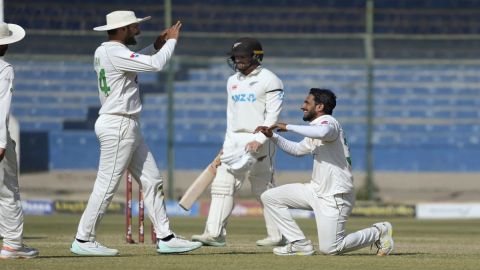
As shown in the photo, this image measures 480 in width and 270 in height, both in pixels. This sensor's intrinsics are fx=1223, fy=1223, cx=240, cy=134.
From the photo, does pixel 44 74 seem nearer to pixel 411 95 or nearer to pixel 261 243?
pixel 411 95

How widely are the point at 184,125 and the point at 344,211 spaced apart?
12.7 m

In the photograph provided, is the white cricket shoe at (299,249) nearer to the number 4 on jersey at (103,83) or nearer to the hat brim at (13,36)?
the number 4 on jersey at (103,83)

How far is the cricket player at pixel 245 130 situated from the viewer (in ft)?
38.0

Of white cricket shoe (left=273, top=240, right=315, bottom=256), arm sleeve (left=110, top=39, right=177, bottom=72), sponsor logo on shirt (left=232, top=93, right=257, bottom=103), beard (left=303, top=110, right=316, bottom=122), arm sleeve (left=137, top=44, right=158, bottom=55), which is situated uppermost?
arm sleeve (left=137, top=44, right=158, bottom=55)

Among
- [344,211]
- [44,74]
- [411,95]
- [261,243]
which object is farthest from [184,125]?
[344,211]

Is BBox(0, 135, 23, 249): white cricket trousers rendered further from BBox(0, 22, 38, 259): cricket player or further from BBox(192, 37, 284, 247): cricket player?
BBox(192, 37, 284, 247): cricket player

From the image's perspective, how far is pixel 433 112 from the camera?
2353 cm

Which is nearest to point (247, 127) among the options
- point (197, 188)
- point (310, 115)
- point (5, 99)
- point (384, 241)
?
point (197, 188)

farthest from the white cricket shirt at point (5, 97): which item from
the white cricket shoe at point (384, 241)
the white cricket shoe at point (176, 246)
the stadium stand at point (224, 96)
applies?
the stadium stand at point (224, 96)

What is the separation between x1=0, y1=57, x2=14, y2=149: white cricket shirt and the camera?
371 inches

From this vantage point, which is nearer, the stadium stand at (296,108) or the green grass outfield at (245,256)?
the green grass outfield at (245,256)

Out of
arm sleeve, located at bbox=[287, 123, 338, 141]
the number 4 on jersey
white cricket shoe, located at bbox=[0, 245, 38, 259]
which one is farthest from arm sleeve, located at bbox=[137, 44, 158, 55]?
white cricket shoe, located at bbox=[0, 245, 38, 259]

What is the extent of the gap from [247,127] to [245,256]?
1750 millimetres

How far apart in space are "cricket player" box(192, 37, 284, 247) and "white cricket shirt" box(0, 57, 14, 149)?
99.3 inches
